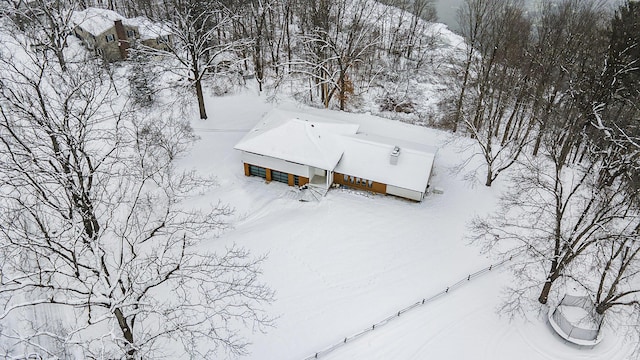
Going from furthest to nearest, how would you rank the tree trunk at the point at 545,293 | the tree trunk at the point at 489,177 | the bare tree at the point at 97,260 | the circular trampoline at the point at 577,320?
the tree trunk at the point at 489,177 < the tree trunk at the point at 545,293 < the circular trampoline at the point at 577,320 < the bare tree at the point at 97,260

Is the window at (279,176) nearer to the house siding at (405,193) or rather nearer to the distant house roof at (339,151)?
the distant house roof at (339,151)

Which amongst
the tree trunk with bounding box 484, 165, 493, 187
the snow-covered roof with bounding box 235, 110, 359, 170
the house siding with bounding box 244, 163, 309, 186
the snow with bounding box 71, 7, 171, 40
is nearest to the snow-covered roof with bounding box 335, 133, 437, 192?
the snow-covered roof with bounding box 235, 110, 359, 170

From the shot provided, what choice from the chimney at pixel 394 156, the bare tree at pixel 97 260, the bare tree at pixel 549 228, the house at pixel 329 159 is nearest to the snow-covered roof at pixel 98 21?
the bare tree at pixel 97 260

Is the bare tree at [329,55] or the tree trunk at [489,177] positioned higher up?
the bare tree at [329,55]

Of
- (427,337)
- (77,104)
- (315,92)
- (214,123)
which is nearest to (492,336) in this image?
(427,337)

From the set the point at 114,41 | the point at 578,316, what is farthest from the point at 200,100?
the point at 578,316

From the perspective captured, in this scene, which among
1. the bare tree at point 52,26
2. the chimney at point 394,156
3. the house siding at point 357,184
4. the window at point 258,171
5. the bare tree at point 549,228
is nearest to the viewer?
the bare tree at point 549,228
